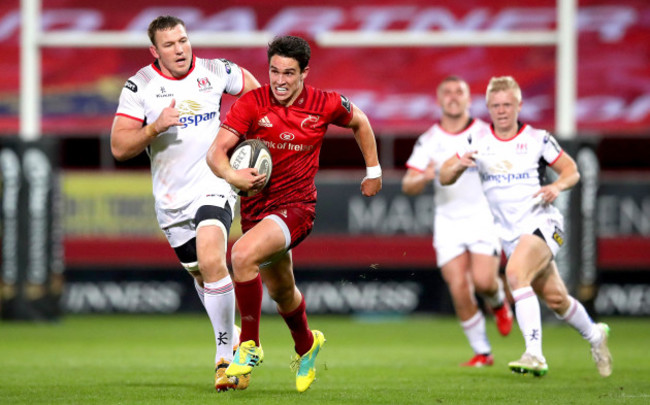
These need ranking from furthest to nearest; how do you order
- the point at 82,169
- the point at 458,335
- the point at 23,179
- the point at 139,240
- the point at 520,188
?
the point at 82,169, the point at 139,240, the point at 23,179, the point at 458,335, the point at 520,188

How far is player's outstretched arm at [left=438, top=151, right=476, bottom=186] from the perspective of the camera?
8688mm

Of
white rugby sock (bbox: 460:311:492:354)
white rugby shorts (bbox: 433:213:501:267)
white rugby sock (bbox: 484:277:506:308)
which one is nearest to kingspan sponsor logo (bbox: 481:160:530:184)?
white rugby shorts (bbox: 433:213:501:267)

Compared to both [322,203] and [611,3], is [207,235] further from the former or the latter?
[611,3]

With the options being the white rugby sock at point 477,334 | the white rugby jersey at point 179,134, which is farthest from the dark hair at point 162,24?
the white rugby sock at point 477,334

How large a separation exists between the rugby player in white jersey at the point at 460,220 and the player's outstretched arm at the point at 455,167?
1.16 m

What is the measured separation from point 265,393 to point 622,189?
31.3ft

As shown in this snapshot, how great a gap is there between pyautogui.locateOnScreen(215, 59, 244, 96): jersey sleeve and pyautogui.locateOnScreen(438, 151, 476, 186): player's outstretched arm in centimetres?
172

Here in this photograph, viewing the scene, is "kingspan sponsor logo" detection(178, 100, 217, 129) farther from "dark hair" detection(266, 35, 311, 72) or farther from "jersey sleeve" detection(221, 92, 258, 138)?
"dark hair" detection(266, 35, 311, 72)

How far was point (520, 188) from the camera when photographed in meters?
8.86

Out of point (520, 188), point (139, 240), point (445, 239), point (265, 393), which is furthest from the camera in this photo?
point (139, 240)

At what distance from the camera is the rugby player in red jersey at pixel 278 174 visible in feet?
23.6

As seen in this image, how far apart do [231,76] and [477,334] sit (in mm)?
3301

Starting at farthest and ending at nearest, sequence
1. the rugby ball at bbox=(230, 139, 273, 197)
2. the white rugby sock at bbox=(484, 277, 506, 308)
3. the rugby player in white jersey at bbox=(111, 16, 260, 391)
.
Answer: the white rugby sock at bbox=(484, 277, 506, 308) → the rugby player in white jersey at bbox=(111, 16, 260, 391) → the rugby ball at bbox=(230, 139, 273, 197)

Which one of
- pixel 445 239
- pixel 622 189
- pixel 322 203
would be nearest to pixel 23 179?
pixel 322 203
